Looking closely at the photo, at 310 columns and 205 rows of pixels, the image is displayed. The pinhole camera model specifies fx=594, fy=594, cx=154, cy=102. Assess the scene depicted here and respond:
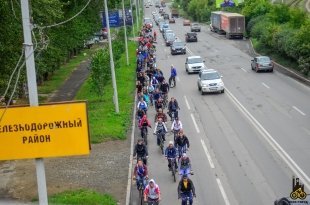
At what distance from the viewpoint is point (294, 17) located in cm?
4828

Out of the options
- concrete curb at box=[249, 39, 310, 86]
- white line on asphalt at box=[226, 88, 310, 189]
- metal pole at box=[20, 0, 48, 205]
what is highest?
metal pole at box=[20, 0, 48, 205]

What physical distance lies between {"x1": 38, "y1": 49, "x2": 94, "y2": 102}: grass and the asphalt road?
888 cm

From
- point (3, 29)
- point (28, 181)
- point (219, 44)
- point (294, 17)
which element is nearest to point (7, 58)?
point (3, 29)

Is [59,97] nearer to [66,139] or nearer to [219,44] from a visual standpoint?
[66,139]

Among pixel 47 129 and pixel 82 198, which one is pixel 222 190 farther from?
pixel 47 129

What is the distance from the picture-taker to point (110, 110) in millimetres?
31766

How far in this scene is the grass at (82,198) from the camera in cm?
1712

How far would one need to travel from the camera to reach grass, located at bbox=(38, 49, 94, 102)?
40919 millimetres

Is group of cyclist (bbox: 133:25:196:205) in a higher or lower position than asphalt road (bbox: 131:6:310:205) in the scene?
higher

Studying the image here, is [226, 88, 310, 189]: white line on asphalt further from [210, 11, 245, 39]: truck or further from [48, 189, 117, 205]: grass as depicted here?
[210, 11, 245, 39]: truck

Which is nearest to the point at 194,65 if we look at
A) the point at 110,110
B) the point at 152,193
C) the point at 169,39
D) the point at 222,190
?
the point at 110,110

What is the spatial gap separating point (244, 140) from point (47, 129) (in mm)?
14707

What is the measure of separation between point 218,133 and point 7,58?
30.7ft

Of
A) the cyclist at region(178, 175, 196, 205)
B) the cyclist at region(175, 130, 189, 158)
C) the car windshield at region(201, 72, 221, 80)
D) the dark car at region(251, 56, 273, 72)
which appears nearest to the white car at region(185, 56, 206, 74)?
the dark car at region(251, 56, 273, 72)
